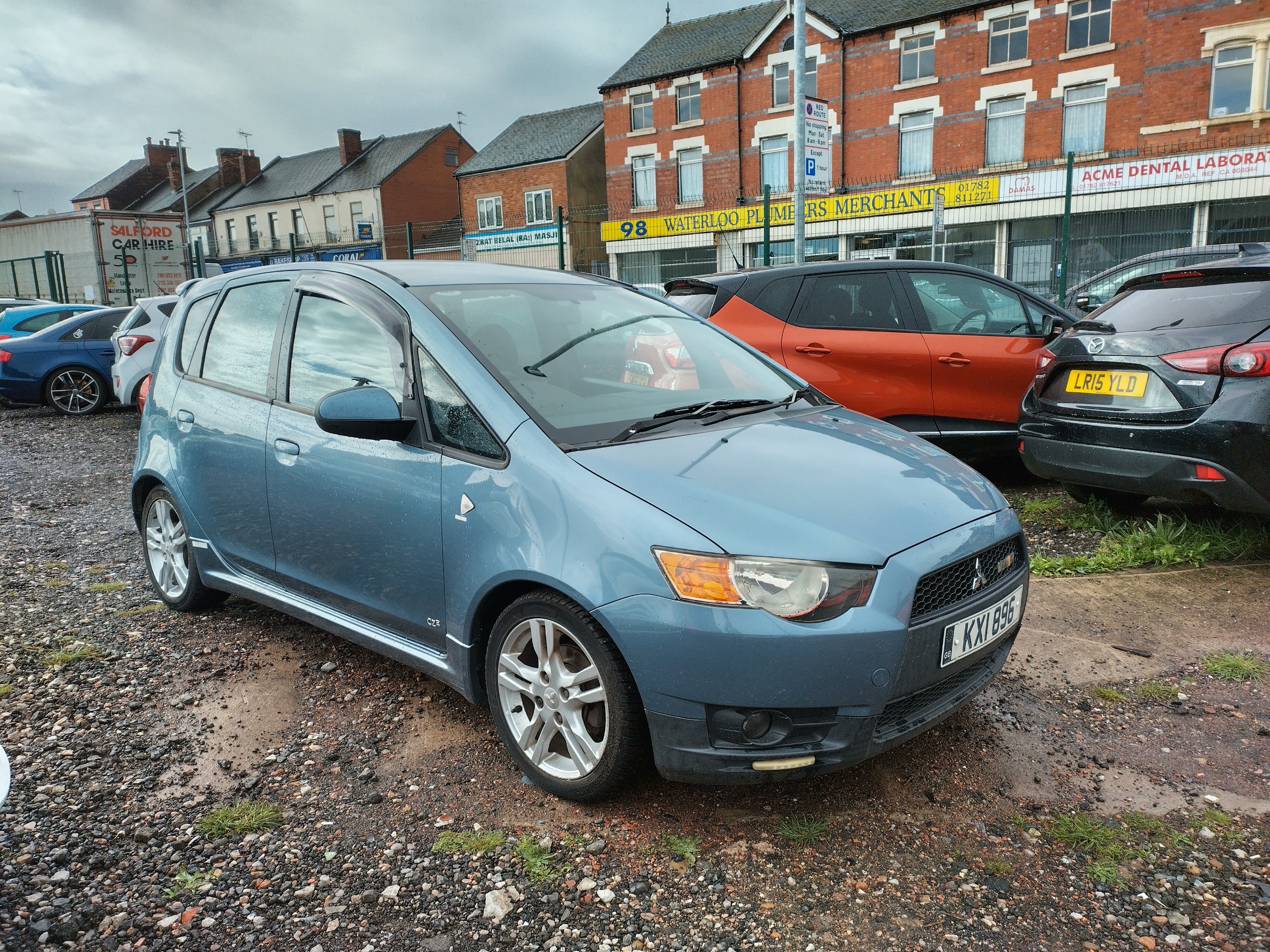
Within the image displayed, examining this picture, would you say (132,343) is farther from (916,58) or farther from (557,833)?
(916,58)

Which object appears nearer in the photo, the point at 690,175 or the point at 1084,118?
the point at 1084,118

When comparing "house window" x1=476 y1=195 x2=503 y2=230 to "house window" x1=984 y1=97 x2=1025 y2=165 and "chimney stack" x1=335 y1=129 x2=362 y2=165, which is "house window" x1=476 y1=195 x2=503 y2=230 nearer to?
"chimney stack" x1=335 y1=129 x2=362 y2=165

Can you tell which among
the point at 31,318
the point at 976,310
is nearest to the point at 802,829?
the point at 976,310

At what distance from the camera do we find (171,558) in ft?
15.4

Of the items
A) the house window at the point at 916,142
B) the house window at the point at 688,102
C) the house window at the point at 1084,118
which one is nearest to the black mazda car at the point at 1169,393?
the house window at the point at 1084,118

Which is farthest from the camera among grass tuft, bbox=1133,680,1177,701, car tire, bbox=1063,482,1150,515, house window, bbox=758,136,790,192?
house window, bbox=758,136,790,192

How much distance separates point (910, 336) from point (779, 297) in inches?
38.5

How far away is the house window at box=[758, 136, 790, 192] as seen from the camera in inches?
1200

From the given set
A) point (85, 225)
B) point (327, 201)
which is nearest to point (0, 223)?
point (85, 225)

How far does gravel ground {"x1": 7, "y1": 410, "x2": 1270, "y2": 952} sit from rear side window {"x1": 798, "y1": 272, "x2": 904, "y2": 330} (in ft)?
11.3

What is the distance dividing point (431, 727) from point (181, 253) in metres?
25.0

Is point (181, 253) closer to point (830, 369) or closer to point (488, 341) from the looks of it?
point (830, 369)

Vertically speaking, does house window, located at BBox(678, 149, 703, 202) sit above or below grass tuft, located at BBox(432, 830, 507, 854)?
above

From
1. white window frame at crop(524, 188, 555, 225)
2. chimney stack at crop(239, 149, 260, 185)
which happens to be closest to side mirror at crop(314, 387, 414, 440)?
white window frame at crop(524, 188, 555, 225)
